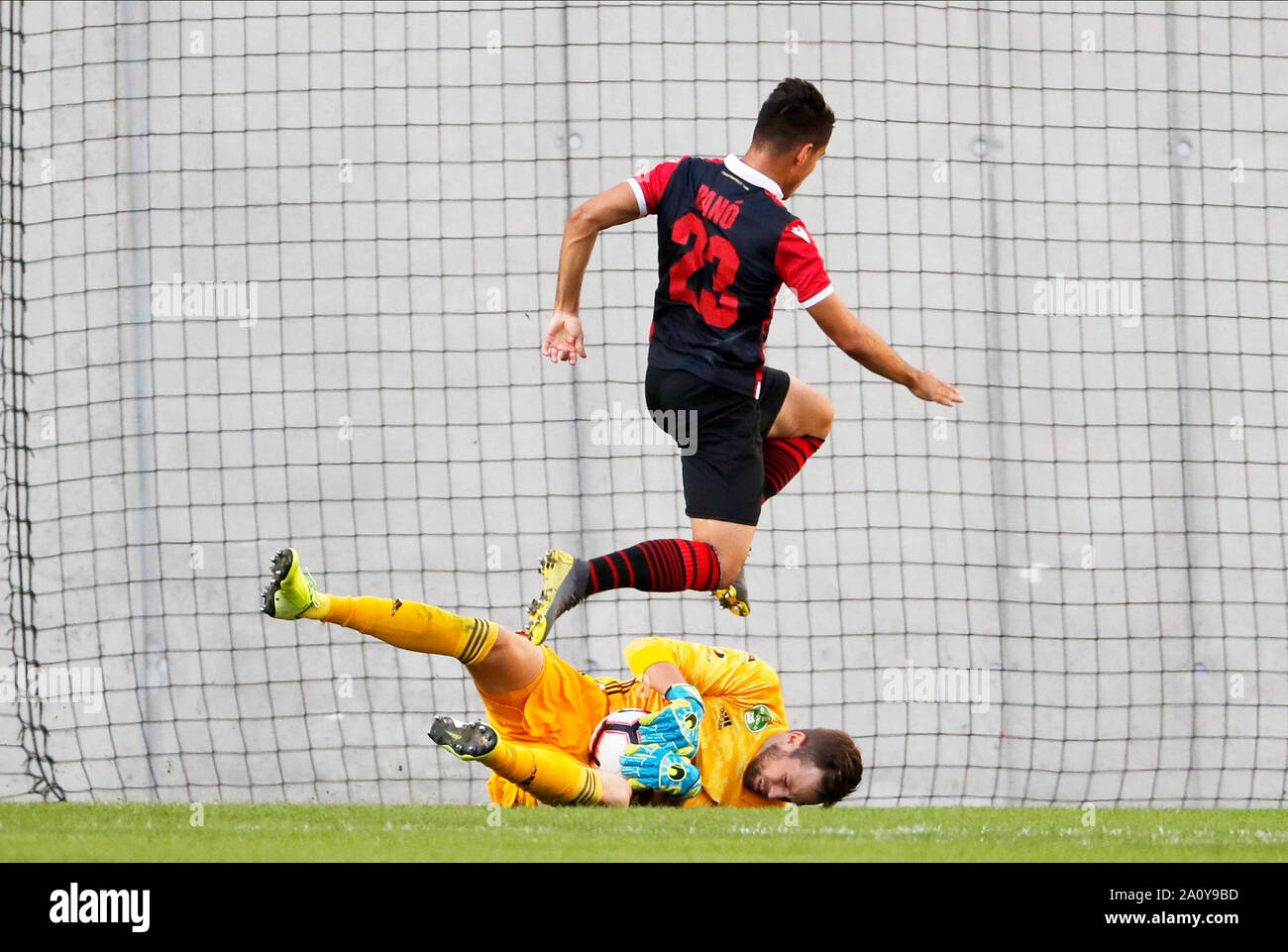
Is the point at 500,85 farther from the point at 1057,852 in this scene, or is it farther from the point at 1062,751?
the point at 1057,852

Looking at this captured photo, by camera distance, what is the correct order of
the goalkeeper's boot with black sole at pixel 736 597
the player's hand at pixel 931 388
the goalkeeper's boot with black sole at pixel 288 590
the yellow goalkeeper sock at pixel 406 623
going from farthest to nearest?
the goalkeeper's boot with black sole at pixel 736 597 → the player's hand at pixel 931 388 → the yellow goalkeeper sock at pixel 406 623 → the goalkeeper's boot with black sole at pixel 288 590

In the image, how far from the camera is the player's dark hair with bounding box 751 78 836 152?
12.9 ft

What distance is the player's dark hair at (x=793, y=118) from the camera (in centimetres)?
394

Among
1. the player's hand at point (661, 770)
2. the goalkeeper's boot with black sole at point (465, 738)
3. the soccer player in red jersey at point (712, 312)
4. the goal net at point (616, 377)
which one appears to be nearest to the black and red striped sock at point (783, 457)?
the soccer player in red jersey at point (712, 312)

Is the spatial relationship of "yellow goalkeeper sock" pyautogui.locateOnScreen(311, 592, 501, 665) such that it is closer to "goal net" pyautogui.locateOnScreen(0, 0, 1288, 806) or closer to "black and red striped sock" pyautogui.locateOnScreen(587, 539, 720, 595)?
"black and red striped sock" pyautogui.locateOnScreen(587, 539, 720, 595)

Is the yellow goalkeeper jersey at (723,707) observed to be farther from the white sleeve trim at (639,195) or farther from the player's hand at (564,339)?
the white sleeve trim at (639,195)

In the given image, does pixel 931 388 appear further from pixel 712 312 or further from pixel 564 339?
pixel 564 339

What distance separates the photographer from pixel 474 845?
2.83 m

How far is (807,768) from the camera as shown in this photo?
13.4 ft

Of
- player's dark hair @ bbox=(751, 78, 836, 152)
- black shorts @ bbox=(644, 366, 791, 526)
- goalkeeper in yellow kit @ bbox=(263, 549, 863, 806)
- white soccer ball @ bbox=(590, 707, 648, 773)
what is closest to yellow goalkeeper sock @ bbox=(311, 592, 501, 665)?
goalkeeper in yellow kit @ bbox=(263, 549, 863, 806)

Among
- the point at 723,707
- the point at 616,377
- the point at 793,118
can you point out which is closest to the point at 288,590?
the point at 723,707

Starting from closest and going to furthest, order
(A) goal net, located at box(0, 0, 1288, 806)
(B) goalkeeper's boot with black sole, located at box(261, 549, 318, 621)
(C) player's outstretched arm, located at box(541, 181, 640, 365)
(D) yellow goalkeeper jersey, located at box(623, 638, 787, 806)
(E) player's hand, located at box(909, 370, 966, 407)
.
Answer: (B) goalkeeper's boot with black sole, located at box(261, 549, 318, 621) → (E) player's hand, located at box(909, 370, 966, 407) → (C) player's outstretched arm, located at box(541, 181, 640, 365) → (D) yellow goalkeeper jersey, located at box(623, 638, 787, 806) → (A) goal net, located at box(0, 0, 1288, 806)
